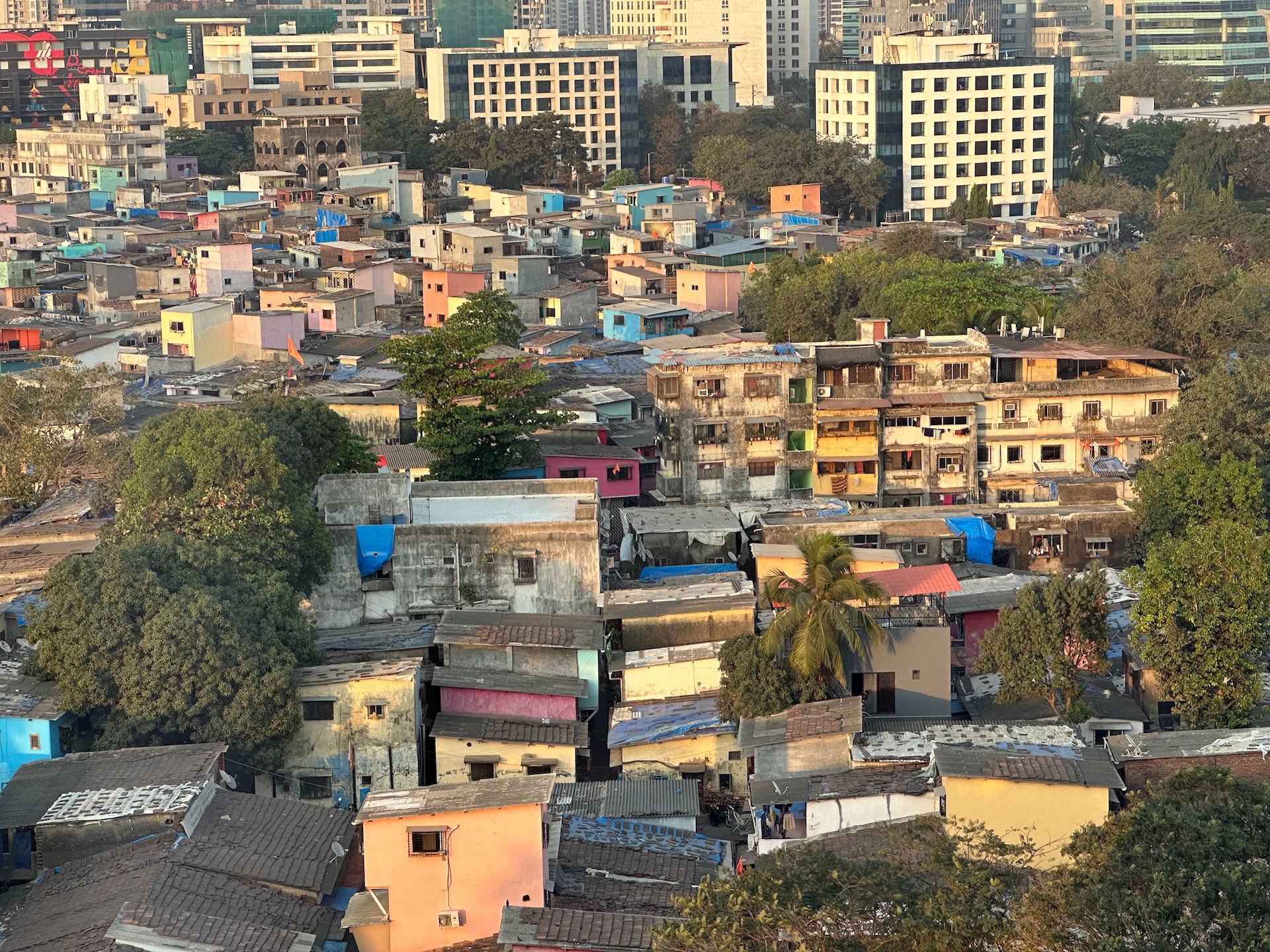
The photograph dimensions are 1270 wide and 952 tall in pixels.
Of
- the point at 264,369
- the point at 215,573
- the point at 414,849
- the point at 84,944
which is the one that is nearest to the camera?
the point at 84,944

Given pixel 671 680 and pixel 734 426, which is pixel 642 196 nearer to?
pixel 734 426

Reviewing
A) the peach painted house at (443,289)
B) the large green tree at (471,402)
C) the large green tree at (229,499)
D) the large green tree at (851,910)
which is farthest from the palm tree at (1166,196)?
the large green tree at (851,910)

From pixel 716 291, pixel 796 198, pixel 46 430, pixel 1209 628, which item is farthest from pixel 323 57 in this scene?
pixel 1209 628

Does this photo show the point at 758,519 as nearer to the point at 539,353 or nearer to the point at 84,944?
the point at 539,353

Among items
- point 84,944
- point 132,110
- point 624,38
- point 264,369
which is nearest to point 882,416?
point 264,369

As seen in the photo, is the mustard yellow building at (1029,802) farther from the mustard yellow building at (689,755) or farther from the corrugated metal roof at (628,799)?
the mustard yellow building at (689,755)
